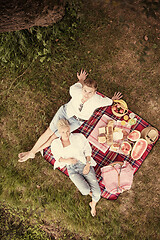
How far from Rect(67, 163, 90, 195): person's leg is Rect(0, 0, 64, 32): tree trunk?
3246 mm

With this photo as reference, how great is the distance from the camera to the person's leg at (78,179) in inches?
170

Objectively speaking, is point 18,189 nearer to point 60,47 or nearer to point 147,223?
point 147,223

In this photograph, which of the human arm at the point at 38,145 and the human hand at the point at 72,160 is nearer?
the human hand at the point at 72,160

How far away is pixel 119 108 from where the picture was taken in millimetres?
4598

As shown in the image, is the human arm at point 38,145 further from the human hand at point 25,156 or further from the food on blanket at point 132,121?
the food on blanket at point 132,121

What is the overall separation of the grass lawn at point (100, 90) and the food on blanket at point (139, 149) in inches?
23.1

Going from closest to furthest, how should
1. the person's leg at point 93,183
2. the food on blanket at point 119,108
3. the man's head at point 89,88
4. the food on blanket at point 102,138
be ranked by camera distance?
the man's head at point 89,88 → the person's leg at point 93,183 → the food on blanket at point 102,138 → the food on blanket at point 119,108

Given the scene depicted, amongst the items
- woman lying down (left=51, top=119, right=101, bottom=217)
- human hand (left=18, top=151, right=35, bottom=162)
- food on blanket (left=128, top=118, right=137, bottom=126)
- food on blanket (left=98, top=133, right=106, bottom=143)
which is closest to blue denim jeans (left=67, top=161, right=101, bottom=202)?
woman lying down (left=51, top=119, right=101, bottom=217)

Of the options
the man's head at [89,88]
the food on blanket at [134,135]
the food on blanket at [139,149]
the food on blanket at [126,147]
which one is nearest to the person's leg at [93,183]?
the food on blanket at [126,147]

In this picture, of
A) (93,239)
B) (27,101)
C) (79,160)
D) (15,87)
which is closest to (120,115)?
(79,160)

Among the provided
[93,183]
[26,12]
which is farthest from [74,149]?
[26,12]

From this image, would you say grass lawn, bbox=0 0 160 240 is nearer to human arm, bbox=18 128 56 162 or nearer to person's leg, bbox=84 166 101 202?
human arm, bbox=18 128 56 162

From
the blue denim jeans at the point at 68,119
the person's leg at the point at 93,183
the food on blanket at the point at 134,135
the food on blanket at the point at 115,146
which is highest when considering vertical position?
the food on blanket at the point at 134,135

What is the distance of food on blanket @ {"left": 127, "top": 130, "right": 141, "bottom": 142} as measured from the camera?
4478mm
